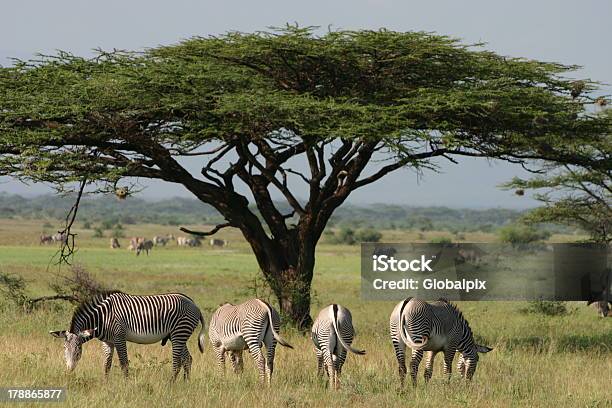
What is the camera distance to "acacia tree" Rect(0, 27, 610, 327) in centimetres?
1825

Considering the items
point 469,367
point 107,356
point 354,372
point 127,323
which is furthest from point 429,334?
point 107,356

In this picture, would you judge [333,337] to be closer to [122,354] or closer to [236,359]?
[236,359]

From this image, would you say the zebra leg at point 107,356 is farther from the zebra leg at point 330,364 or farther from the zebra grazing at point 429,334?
the zebra grazing at point 429,334

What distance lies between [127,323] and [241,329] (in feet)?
4.69

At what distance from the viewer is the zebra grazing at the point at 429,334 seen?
1274 cm

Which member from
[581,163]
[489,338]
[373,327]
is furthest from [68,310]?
[581,163]

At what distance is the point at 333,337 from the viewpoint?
12328 millimetres

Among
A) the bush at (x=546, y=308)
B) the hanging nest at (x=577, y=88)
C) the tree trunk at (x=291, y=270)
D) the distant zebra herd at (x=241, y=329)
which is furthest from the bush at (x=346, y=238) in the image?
the distant zebra herd at (x=241, y=329)

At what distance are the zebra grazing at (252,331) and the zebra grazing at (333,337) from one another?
45cm

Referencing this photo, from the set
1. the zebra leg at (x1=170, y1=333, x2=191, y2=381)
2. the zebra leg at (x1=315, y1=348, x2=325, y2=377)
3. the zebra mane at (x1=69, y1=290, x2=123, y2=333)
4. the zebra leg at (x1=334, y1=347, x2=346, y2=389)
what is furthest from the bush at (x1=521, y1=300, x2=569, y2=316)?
the zebra mane at (x1=69, y1=290, x2=123, y2=333)

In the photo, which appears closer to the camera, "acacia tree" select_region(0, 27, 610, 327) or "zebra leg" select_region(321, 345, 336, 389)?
"zebra leg" select_region(321, 345, 336, 389)

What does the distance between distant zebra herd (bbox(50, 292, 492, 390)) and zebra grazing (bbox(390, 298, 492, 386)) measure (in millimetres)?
13

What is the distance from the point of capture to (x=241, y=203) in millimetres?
21531

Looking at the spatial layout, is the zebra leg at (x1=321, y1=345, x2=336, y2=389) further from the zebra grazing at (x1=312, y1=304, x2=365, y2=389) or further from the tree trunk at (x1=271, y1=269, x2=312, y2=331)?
the tree trunk at (x1=271, y1=269, x2=312, y2=331)
